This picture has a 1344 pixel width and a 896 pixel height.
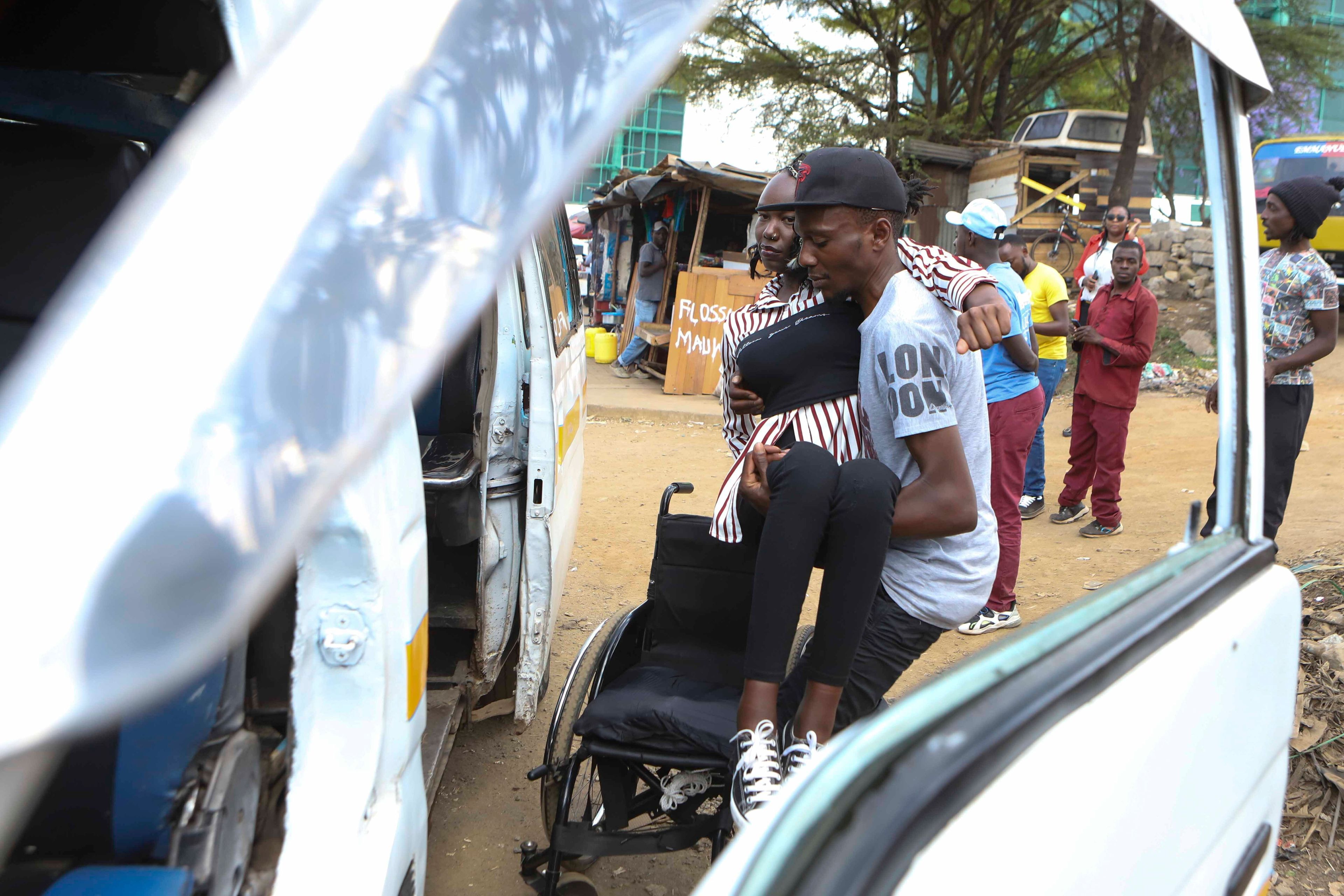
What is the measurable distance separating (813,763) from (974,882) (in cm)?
17

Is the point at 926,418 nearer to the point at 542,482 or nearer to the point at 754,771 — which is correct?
the point at 754,771

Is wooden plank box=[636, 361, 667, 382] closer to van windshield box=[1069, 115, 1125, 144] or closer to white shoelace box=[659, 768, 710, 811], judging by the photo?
van windshield box=[1069, 115, 1125, 144]

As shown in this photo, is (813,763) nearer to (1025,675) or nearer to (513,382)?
(1025,675)

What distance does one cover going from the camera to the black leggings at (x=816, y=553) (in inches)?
76.4

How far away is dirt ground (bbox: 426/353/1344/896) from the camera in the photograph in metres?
2.86

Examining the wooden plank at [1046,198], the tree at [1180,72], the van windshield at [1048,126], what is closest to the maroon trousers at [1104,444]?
the wooden plank at [1046,198]

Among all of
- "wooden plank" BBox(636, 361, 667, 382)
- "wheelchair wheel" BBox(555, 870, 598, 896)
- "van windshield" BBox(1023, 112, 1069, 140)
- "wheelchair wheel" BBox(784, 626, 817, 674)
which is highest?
"van windshield" BBox(1023, 112, 1069, 140)

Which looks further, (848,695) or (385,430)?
(848,695)

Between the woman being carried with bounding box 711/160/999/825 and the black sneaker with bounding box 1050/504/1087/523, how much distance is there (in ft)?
13.7

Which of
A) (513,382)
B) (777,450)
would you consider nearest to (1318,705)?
(777,450)

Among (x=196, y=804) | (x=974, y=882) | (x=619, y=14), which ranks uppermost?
(x=619, y=14)

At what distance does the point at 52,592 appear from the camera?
0.48 metres

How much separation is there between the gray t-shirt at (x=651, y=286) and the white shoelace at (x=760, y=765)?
1168 centimetres

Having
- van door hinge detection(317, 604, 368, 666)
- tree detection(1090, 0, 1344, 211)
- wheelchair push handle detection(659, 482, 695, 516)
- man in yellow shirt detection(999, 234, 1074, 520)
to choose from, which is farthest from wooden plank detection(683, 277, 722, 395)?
van door hinge detection(317, 604, 368, 666)
